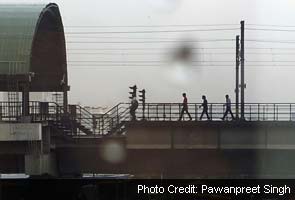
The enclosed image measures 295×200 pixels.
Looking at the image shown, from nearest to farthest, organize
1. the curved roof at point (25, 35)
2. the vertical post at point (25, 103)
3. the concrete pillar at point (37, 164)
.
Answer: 1. the concrete pillar at point (37, 164)
2. the vertical post at point (25, 103)
3. the curved roof at point (25, 35)

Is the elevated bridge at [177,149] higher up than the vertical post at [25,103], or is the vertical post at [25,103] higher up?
the vertical post at [25,103]

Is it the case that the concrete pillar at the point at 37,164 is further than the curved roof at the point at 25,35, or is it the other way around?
the curved roof at the point at 25,35

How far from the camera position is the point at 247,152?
30219 mm

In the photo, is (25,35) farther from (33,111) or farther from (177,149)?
(177,149)

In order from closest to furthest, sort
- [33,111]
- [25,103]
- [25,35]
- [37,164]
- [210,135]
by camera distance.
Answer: [37,164] → [210,135] → [25,103] → [33,111] → [25,35]

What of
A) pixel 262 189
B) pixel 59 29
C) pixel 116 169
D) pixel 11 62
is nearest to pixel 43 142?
pixel 116 169

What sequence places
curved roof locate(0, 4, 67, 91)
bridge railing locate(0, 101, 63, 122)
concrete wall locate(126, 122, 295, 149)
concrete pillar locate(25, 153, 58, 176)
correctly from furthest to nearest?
curved roof locate(0, 4, 67, 91), bridge railing locate(0, 101, 63, 122), concrete wall locate(126, 122, 295, 149), concrete pillar locate(25, 153, 58, 176)

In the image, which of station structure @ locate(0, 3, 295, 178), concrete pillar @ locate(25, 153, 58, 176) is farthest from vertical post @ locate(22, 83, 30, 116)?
concrete pillar @ locate(25, 153, 58, 176)

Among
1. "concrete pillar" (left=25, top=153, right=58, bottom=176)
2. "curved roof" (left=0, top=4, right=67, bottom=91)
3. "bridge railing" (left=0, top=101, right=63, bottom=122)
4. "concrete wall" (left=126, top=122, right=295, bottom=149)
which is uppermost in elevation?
"curved roof" (left=0, top=4, right=67, bottom=91)

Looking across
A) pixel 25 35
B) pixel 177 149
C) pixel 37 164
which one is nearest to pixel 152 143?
pixel 177 149

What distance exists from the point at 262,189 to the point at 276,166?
53.8ft

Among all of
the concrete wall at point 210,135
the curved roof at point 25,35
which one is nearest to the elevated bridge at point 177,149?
the concrete wall at point 210,135

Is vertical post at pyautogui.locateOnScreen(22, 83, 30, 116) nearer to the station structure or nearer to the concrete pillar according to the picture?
the station structure

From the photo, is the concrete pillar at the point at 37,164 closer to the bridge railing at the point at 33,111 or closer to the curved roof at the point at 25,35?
the bridge railing at the point at 33,111
